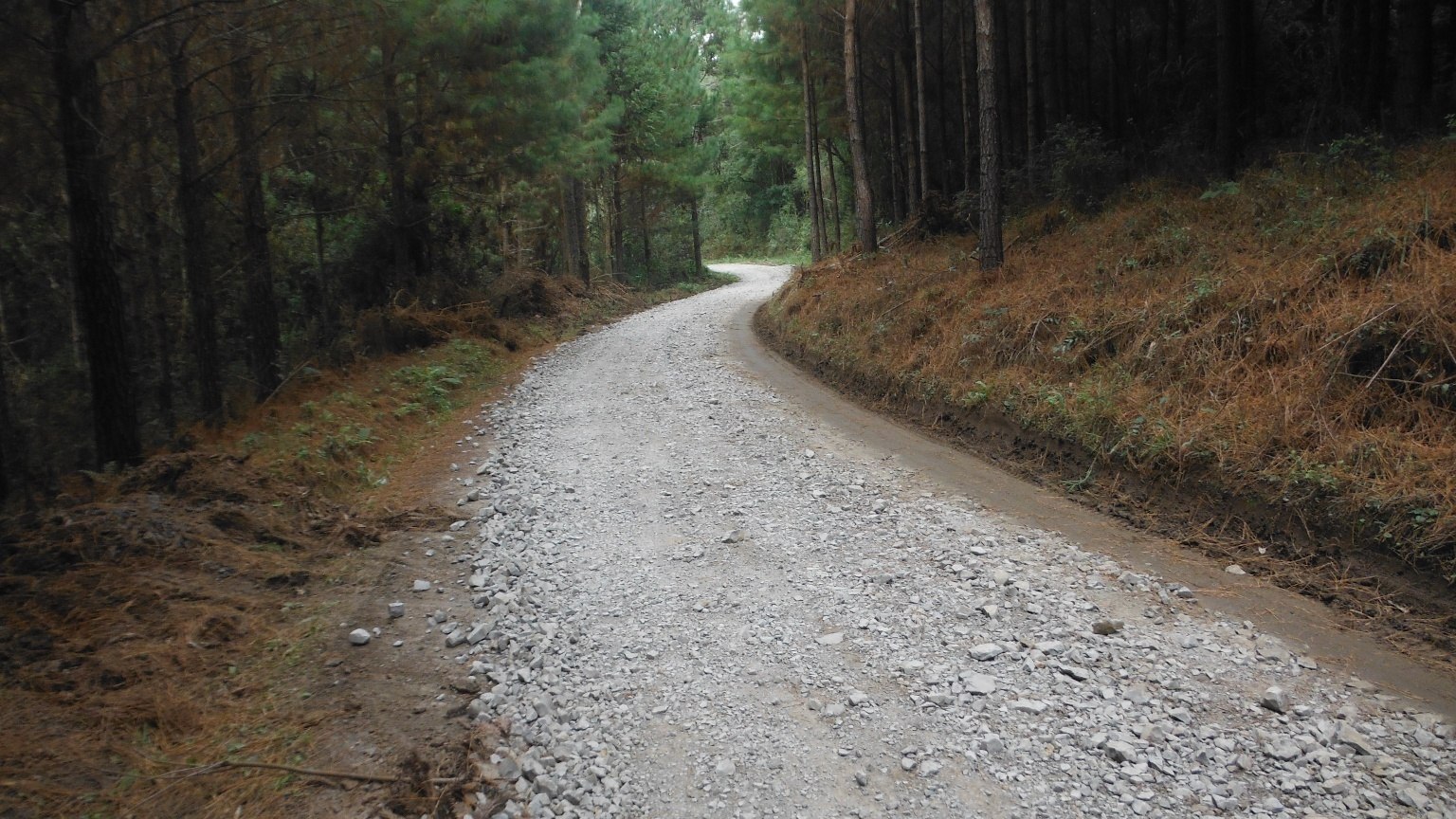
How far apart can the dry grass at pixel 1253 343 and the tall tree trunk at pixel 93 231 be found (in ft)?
28.1

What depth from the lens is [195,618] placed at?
4.83 m

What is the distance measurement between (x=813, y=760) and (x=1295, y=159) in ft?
36.0

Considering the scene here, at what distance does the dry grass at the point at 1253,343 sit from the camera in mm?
5379

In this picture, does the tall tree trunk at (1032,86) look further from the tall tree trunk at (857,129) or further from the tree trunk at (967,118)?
the tall tree trunk at (857,129)

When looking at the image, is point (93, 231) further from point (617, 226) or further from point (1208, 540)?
point (617, 226)

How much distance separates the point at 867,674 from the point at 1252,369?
15.4 feet

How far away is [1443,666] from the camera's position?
13.5 feet

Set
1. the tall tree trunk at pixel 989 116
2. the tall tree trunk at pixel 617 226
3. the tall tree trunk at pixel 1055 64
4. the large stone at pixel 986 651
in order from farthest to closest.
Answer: the tall tree trunk at pixel 617 226 → the tall tree trunk at pixel 1055 64 → the tall tree trunk at pixel 989 116 → the large stone at pixel 986 651

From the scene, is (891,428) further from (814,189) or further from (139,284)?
(814,189)

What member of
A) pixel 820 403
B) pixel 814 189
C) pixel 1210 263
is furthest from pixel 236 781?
pixel 814 189

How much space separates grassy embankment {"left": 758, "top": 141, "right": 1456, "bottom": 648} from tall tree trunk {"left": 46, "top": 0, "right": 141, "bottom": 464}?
8474 mm

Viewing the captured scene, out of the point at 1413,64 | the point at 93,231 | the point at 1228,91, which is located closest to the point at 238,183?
the point at 93,231

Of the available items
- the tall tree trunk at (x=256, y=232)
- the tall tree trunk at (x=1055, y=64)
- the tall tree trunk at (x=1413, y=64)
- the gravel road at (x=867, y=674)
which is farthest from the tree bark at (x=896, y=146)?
the gravel road at (x=867, y=674)

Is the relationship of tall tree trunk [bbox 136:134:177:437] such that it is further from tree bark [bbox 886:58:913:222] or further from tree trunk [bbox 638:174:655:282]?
tree trunk [bbox 638:174:655:282]
